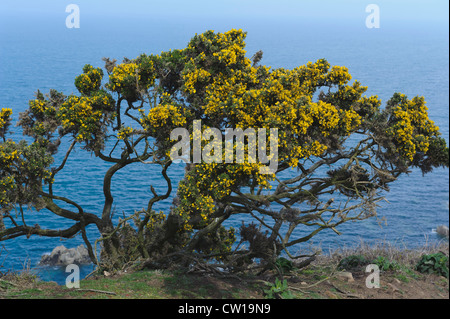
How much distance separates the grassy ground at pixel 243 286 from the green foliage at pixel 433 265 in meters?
0.28

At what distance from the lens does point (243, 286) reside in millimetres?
20469

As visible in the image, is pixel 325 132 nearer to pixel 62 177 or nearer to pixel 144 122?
pixel 144 122

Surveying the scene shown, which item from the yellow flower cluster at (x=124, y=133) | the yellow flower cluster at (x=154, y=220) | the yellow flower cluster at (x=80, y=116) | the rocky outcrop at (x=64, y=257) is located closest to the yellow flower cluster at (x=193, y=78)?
the yellow flower cluster at (x=124, y=133)

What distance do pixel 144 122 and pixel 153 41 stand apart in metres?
177

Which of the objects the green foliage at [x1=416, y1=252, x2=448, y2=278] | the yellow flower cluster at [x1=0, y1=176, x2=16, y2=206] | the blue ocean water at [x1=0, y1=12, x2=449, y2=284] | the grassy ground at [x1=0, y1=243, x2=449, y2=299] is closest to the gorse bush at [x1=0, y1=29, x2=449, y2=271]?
the yellow flower cluster at [x1=0, y1=176, x2=16, y2=206]

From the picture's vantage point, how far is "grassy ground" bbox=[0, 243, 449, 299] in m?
19.0

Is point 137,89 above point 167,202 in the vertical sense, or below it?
above

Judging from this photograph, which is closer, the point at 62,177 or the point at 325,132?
the point at 325,132

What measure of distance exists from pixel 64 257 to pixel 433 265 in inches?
1136

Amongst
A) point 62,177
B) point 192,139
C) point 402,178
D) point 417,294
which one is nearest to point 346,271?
point 417,294

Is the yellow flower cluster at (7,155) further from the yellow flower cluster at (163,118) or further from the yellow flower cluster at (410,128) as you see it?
the yellow flower cluster at (410,128)

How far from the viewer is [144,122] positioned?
19.2 meters

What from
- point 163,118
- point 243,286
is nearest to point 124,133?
point 163,118

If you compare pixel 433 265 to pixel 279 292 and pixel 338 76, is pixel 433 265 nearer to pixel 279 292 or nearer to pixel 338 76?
pixel 279 292
